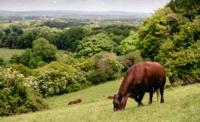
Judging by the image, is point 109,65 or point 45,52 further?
point 45,52

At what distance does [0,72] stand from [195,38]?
74.4 ft

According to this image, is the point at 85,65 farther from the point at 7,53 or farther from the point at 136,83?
the point at 7,53

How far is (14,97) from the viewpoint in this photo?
15945 millimetres

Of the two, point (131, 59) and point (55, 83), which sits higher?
point (131, 59)

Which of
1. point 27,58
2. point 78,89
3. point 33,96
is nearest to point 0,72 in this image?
point 33,96

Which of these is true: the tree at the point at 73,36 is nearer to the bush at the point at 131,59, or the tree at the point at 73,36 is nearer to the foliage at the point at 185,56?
the bush at the point at 131,59

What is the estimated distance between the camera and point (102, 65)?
41.1 meters

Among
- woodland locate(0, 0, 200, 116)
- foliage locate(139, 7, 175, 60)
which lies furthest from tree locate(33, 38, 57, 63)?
foliage locate(139, 7, 175, 60)

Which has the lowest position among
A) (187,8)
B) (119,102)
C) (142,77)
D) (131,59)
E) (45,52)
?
(45,52)

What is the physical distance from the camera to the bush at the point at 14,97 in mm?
15150

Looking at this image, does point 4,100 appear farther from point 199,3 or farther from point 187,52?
point 199,3

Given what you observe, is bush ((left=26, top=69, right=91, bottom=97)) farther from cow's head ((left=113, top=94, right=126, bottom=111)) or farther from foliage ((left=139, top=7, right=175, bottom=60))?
cow's head ((left=113, top=94, right=126, bottom=111))

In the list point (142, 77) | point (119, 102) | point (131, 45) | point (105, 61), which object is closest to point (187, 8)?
point (131, 45)

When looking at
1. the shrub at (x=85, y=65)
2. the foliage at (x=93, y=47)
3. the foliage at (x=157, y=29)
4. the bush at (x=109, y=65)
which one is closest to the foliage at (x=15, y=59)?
the foliage at (x=93, y=47)
